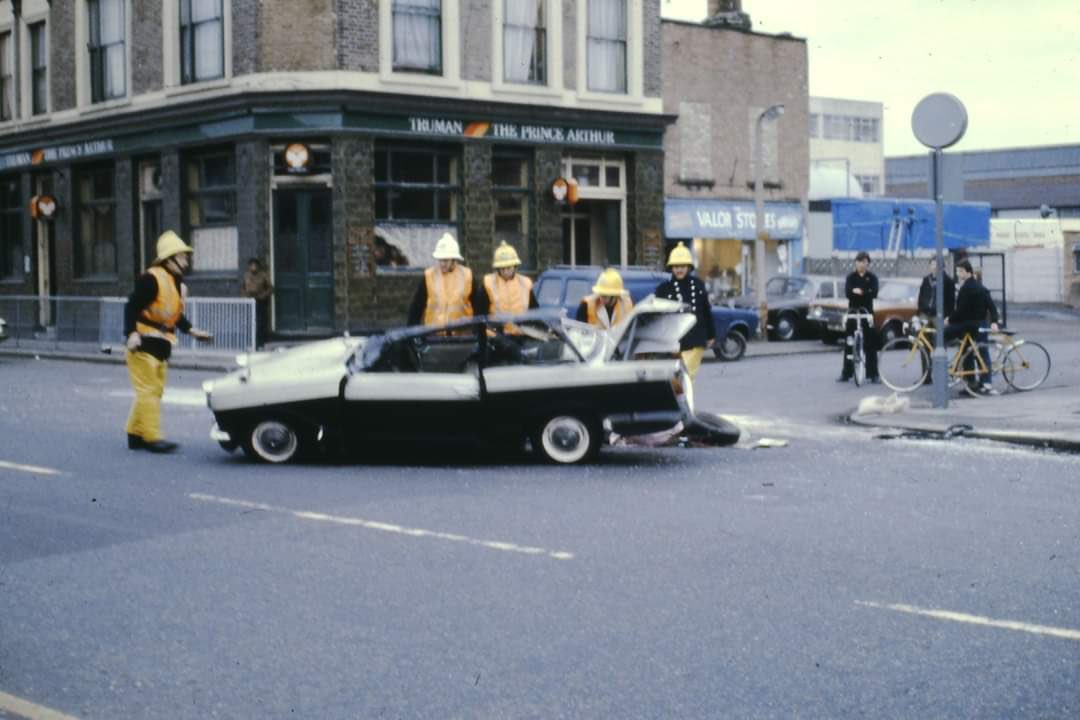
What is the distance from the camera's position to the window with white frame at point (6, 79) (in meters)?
35.9

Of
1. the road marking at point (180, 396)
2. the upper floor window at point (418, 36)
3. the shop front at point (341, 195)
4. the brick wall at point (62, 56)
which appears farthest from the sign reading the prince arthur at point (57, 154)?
the road marking at point (180, 396)

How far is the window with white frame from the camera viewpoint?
1414 inches

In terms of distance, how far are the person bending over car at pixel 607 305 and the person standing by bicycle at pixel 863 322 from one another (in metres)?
7.71

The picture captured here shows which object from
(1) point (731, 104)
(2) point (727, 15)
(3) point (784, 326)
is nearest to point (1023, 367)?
(3) point (784, 326)

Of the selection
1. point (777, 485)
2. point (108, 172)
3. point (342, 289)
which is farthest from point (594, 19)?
point (777, 485)

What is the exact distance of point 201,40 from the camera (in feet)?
97.0

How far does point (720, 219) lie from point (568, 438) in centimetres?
3251

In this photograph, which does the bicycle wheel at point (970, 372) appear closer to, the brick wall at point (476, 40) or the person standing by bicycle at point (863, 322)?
the person standing by bicycle at point (863, 322)

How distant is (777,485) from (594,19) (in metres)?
22.5

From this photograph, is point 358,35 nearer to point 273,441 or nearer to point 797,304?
point 797,304

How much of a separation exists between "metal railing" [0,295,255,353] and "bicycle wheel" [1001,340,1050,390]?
12848mm

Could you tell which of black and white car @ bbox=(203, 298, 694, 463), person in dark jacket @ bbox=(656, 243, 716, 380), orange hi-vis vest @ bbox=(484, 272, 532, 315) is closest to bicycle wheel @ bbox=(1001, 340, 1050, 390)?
person in dark jacket @ bbox=(656, 243, 716, 380)

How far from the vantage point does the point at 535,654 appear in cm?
620

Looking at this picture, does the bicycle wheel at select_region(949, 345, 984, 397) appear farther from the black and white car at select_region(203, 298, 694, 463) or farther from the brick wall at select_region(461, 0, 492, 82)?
the brick wall at select_region(461, 0, 492, 82)
